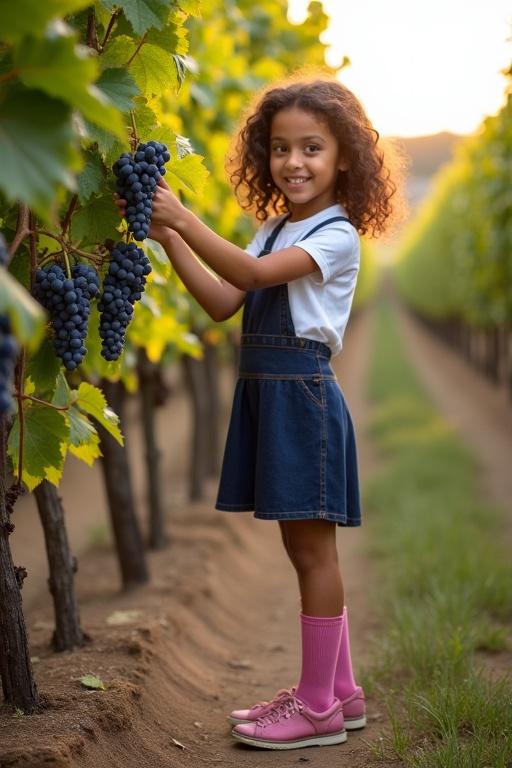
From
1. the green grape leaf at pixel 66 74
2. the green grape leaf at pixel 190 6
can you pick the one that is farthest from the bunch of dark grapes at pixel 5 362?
the green grape leaf at pixel 190 6

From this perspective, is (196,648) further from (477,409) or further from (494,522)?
(477,409)

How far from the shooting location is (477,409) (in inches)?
699

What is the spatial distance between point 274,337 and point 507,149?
9.25 meters

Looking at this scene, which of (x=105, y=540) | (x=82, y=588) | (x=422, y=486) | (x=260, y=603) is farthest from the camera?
(x=422, y=486)

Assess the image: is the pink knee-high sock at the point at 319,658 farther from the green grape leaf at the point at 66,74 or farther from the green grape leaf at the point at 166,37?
the green grape leaf at the point at 66,74

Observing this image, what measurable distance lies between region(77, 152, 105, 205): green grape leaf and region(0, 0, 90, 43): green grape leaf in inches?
31.3

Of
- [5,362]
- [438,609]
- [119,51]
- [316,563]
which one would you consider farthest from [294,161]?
[438,609]

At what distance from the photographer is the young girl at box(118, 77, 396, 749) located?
3.13 metres

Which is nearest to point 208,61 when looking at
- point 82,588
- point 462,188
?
point 82,588

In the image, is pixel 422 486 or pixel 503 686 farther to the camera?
pixel 422 486

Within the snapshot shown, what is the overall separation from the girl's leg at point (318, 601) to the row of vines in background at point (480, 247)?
2.90 meters

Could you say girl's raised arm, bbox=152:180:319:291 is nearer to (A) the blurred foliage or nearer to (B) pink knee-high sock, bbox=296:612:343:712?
(B) pink knee-high sock, bbox=296:612:343:712

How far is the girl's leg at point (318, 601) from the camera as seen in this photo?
323 centimetres

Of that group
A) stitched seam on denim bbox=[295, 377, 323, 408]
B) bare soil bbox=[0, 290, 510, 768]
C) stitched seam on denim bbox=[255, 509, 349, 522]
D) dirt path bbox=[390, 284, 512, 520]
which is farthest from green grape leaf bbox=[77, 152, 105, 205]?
dirt path bbox=[390, 284, 512, 520]
